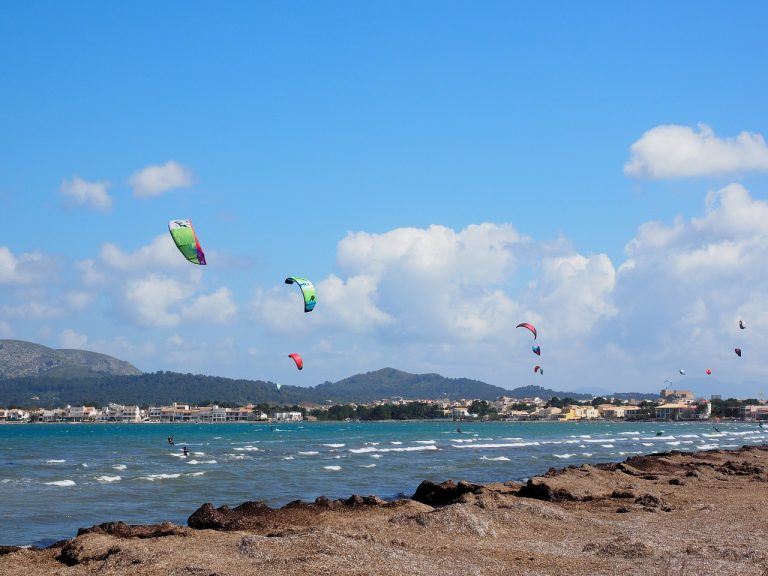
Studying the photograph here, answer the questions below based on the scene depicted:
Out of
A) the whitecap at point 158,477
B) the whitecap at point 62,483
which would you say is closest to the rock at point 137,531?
the whitecap at point 62,483

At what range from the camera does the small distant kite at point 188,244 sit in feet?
64.9

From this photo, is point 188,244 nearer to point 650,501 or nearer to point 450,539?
point 450,539

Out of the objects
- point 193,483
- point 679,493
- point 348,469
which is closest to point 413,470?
point 348,469

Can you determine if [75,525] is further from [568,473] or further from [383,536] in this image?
[568,473]

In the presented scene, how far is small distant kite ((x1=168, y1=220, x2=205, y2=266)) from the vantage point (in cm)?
1978

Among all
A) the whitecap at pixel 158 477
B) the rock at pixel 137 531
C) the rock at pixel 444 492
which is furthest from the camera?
the whitecap at pixel 158 477

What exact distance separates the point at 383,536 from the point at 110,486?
718 inches

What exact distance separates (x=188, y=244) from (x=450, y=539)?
888cm

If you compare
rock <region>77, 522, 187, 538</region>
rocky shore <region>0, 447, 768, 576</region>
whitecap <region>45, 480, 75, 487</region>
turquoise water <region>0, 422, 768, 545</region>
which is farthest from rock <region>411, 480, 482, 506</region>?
whitecap <region>45, 480, 75, 487</region>

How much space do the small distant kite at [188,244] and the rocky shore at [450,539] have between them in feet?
17.4

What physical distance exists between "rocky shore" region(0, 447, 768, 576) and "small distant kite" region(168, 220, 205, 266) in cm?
531

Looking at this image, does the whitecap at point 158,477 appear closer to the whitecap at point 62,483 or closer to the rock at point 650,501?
the whitecap at point 62,483

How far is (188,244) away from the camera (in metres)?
19.9

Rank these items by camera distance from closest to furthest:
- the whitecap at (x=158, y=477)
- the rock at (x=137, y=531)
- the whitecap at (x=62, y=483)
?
the rock at (x=137, y=531)
the whitecap at (x=62, y=483)
the whitecap at (x=158, y=477)
